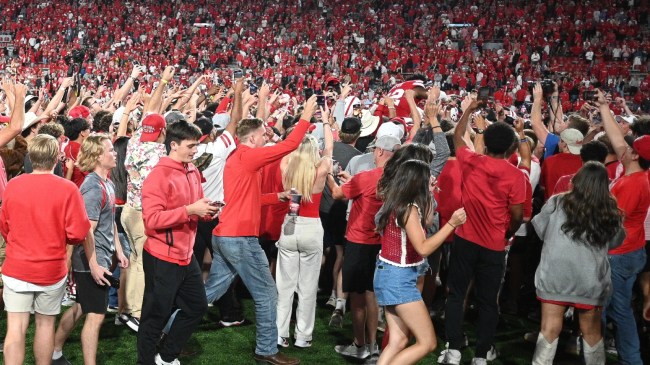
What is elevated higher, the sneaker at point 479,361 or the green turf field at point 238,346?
the sneaker at point 479,361

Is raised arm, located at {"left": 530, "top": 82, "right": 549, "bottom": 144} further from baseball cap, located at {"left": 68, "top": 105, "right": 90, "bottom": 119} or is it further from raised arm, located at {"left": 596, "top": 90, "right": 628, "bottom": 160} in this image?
baseball cap, located at {"left": 68, "top": 105, "right": 90, "bottom": 119}

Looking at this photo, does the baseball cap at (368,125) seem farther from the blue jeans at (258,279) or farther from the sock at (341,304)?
the blue jeans at (258,279)

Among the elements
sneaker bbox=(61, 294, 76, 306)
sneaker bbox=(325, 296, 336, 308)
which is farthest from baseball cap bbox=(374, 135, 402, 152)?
sneaker bbox=(61, 294, 76, 306)

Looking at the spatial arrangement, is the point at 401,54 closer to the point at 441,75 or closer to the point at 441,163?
the point at 441,75

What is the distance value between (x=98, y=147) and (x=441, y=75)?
23.0 metres

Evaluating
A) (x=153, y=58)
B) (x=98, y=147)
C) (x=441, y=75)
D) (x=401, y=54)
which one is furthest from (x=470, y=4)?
(x=98, y=147)

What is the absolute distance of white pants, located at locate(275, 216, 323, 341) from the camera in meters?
6.38

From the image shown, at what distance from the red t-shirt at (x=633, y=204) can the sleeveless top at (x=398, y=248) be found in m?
1.68

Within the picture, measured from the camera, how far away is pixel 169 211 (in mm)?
5098

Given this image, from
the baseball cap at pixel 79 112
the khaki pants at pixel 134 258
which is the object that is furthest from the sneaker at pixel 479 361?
the baseball cap at pixel 79 112

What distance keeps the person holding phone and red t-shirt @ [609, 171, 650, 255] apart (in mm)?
3644

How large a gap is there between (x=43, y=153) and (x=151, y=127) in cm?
130

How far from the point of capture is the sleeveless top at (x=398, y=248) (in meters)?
4.98

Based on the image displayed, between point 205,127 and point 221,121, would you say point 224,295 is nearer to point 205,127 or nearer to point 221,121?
point 205,127
